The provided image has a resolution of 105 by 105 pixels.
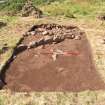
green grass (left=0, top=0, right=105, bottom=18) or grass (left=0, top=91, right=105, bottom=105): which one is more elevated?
grass (left=0, top=91, right=105, bottom=105)

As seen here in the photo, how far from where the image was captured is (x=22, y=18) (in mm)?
19797

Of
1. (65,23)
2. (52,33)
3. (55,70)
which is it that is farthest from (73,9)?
(55,70)

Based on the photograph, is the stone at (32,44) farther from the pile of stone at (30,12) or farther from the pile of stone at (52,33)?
the pile of stone at (30,12)

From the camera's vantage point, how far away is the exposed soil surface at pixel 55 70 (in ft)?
39.0

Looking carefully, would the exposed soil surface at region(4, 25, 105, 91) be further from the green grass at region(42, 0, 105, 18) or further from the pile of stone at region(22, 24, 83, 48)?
the green grass at region(42, 0, 105, 18)

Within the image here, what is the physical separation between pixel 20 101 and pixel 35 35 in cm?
695

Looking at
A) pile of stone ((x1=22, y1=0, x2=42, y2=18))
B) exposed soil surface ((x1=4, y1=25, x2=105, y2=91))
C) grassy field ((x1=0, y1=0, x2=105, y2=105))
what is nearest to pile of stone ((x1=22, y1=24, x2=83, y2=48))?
exposed soil surface ((x1=4, y1=25, x2=105, y2=91))

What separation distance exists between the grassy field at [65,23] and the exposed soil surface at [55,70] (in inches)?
17.1

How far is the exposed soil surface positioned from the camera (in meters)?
11.9

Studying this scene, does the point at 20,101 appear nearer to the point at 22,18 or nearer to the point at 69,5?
the point at 22,18

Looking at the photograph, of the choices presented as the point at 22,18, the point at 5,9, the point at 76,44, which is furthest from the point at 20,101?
the point at 5,9

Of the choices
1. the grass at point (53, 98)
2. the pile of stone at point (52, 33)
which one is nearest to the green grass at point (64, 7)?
the pile of stone at point (52, 33)

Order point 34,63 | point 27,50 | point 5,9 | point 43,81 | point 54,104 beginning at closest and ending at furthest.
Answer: point 54,104
point 43,81
point 34,63
point 27,50
point 5,9

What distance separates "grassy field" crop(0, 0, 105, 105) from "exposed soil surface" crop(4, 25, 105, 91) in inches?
17.1
